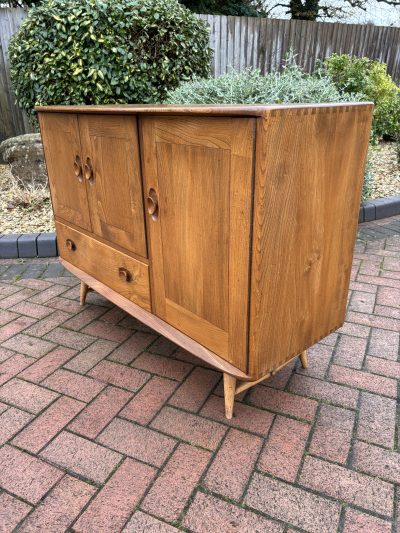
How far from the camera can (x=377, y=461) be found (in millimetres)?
1512

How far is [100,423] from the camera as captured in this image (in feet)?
5.62

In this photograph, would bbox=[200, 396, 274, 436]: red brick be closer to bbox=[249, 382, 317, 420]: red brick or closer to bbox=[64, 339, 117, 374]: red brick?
bbox=[249, 382, 317, 420]: red brick

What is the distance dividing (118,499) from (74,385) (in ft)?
2.23

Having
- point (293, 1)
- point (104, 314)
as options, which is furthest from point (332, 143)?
point (293, 1)

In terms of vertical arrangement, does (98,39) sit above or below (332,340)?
above

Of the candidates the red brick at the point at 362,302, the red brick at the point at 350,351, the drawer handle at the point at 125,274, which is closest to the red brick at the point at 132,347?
the drawer handle at the point at 125,274

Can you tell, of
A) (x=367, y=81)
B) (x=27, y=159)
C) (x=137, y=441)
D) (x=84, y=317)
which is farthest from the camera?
(x=367, y=81)

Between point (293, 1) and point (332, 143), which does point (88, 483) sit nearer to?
point (332, 143)

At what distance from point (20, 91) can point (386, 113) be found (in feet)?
13.4

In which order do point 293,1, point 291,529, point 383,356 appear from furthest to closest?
point 293,1
point 383,356
point 291,529

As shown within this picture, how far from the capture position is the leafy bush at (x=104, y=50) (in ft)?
11.6

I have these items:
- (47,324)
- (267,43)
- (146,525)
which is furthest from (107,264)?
(267,43)

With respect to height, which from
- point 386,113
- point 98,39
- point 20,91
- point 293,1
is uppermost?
point 293,1

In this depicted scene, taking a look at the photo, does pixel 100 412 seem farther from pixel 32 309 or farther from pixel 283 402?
pixel 32 309
